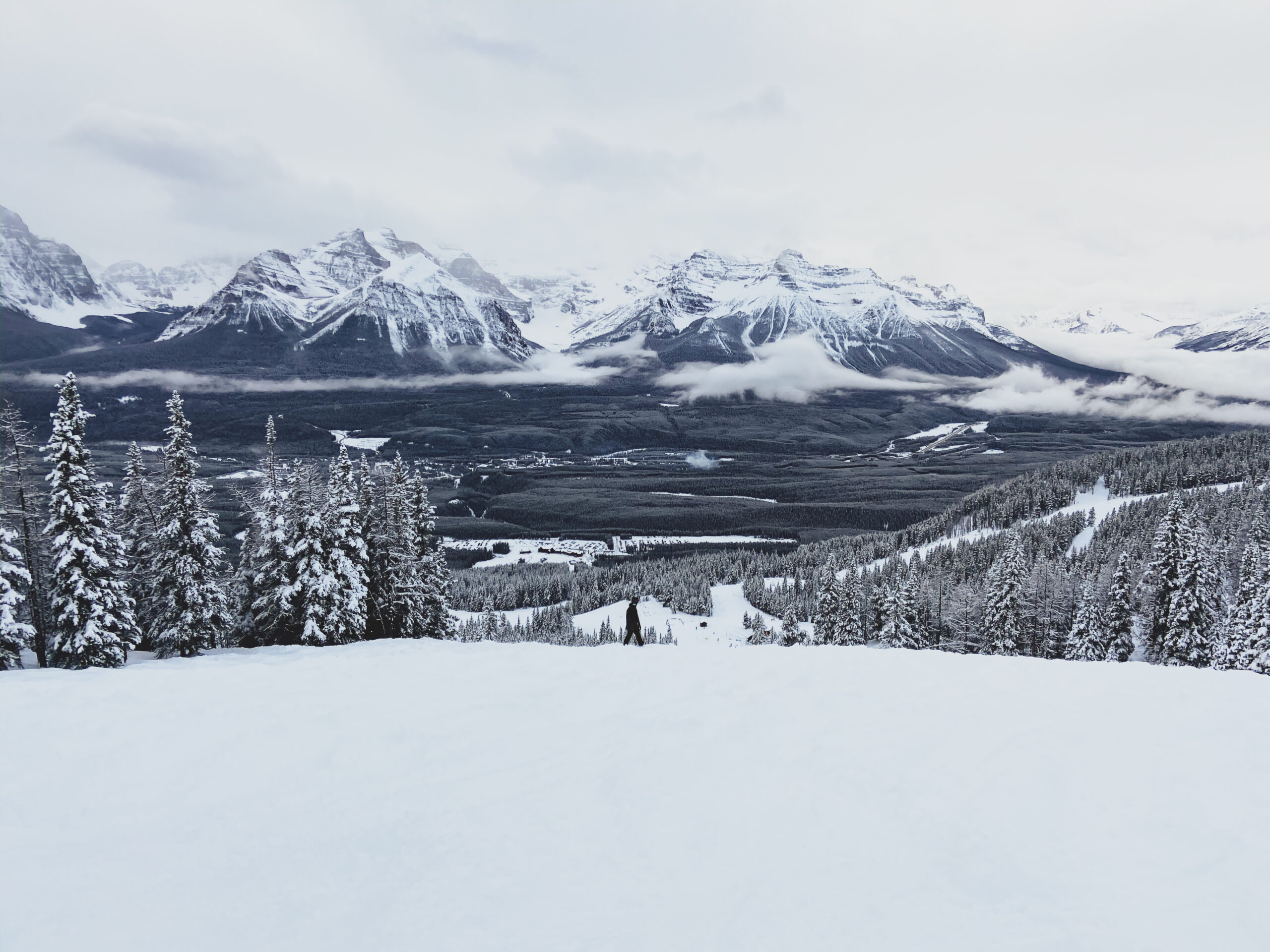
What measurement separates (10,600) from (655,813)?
29.3 m

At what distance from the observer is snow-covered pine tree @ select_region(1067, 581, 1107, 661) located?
50688 mm

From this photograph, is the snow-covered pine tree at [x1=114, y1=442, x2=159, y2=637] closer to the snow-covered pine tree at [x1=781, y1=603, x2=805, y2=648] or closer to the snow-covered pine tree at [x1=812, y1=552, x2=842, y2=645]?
the snow-covered pine tree at [x1=812, y1=552, x2=842, y2=645]

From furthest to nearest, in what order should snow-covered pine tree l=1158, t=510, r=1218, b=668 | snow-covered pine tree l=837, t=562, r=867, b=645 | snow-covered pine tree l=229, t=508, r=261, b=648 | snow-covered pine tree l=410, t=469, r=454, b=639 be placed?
snow-covered pine tree l=837, t=562, r=867, b=645 → snow-covered pine tree l=1158, t=510, r=1218, b=668 → snow-covered pine tree l=410, t=469, r=454, b=639 → snow-covered pine tree l=229, t=508, r=261, b=648

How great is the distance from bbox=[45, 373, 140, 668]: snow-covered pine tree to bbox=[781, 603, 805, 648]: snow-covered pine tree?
170 ft

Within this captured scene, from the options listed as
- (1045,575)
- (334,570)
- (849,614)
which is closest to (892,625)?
(849,614)

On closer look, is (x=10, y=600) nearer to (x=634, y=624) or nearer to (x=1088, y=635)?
(x=634, y=624)

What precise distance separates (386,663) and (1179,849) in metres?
19.0

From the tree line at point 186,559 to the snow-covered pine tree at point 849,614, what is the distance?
32.9 metres

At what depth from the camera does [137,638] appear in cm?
2972

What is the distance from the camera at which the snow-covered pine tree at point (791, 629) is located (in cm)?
7525

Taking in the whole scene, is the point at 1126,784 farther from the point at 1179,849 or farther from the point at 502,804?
the point at 502,804

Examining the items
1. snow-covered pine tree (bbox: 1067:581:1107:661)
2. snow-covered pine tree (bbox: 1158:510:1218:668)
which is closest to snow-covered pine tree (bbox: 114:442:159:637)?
snow-covered pine tree (bbox: 1067:581:1107:661)

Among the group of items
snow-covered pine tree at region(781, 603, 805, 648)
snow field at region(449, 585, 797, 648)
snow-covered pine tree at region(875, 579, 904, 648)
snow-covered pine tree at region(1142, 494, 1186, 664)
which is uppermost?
snow-covered pine tree at region(1142, 494, 1186, 664)

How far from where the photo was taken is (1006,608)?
5575 centimetres
